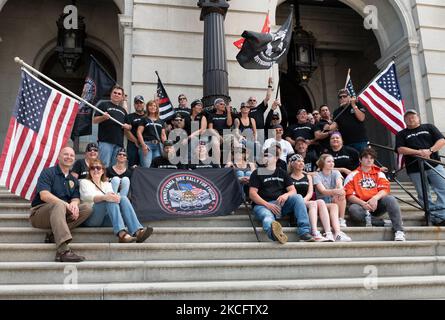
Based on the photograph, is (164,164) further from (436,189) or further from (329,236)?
(436,189)

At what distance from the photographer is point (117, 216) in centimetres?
514

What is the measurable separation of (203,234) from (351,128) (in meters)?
4.26

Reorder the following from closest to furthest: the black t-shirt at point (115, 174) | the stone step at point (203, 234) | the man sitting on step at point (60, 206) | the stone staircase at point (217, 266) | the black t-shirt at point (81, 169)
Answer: the stone staircase at point (217, 266) → the man sitting on step at point (60, 206) → the stone step at point (203, 234) → the black t-shirt at point (81, 169) → the black t-shirt at point (115, 174)

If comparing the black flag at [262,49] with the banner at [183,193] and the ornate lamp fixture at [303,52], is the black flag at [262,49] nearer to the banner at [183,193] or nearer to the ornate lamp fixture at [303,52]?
the banner at [183,193]

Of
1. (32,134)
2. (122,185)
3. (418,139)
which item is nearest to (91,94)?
(32,134)

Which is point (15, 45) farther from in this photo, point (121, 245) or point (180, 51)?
point (121, 245)

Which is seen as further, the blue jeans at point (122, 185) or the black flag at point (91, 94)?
the black flag at point (91, 94)

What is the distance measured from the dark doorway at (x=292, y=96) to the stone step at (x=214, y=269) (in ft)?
37.1

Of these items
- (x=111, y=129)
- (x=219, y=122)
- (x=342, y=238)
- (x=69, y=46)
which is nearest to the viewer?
(x=342, y=238)

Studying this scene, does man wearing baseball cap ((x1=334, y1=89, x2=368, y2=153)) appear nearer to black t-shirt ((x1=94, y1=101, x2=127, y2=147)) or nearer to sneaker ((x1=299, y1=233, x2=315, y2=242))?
sneaker ((x1=299, y1=233, x2=315, y2=242))

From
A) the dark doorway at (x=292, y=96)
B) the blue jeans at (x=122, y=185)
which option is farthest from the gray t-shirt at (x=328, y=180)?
the dark doorway at (x=292, y=96)

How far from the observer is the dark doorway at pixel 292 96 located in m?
15.8

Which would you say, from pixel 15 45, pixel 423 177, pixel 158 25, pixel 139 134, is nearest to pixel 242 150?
pixel 139 134

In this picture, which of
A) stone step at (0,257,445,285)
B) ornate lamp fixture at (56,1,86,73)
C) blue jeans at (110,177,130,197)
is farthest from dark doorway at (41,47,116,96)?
stone step at (0,257,445,285)
